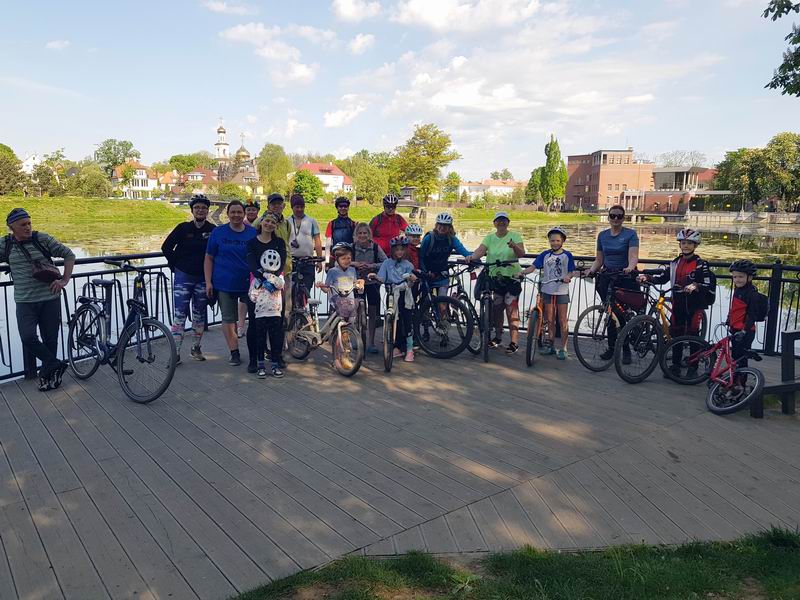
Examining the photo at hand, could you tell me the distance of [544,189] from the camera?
95.8 m

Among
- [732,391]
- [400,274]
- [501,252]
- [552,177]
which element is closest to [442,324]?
[400,274]

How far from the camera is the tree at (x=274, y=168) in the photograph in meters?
79.8

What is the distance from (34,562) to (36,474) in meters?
1.10

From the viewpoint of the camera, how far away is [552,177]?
3728 inches

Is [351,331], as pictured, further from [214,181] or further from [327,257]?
[214,181]

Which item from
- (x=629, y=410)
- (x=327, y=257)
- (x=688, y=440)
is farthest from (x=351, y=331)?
(x=688, y=440)

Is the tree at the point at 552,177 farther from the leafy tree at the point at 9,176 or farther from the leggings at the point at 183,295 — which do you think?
the leggings at the point at 183,295

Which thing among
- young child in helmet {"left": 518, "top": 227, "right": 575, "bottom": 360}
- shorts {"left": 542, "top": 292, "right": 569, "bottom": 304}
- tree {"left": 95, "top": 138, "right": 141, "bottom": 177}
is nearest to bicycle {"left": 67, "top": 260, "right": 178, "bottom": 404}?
young child in helmet {"left": 518, "top": 227, "right": 575, "bottom": 360}

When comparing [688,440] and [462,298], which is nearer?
[688,440]

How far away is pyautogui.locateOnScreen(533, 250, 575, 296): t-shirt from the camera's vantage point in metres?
6.37

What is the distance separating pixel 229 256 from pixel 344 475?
308cm

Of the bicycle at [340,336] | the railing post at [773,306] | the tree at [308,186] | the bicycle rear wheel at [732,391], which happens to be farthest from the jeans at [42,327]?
the tree at [308,186]

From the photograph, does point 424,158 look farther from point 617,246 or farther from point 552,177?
point 617,246

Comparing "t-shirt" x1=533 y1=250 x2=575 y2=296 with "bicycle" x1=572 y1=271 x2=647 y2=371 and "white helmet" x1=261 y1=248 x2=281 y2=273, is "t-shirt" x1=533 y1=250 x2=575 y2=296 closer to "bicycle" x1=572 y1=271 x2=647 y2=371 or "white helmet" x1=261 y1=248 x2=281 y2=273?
"bicycle" x1=572 y1=271 x2=647 y2=371
